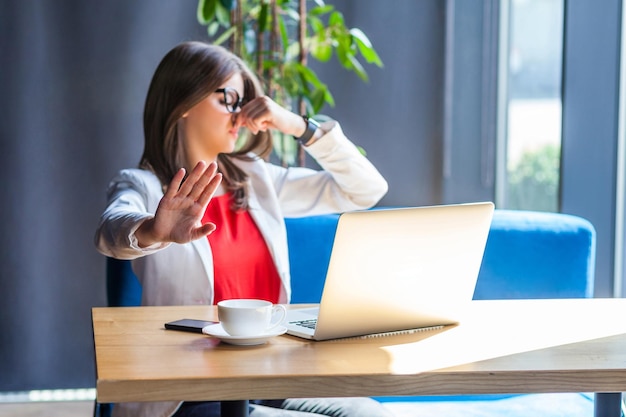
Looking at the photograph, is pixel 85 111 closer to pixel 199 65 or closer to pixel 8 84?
pixel 8 84

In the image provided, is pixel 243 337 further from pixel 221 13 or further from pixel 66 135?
pixel 66 135

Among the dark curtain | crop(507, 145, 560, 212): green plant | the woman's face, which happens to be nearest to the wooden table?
the woman's face

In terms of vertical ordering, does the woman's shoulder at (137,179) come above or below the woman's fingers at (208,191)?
below

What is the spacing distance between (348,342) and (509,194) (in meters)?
2.32

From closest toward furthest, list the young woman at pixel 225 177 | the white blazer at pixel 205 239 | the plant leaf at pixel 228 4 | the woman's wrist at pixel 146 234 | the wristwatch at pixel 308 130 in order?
the woman's wrist at pixel 146 234
the white blazer at pixel 205 239
the young woman at pixel 225 177
the wristwatch at pixel 308 130
the plant leaf at pixel 228 4

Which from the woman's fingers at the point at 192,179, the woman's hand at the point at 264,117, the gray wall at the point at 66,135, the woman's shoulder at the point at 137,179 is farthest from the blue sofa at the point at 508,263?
the gray wall at the point at 66,135

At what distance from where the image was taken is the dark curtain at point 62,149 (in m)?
3.26

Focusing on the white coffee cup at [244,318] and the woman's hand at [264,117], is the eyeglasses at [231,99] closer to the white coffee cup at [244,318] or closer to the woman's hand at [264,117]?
the woman's hand at [264,117]

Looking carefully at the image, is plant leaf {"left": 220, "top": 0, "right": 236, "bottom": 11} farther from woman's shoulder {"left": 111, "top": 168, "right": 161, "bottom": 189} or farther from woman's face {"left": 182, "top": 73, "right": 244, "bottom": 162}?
woman's shoulder {"left": 111, "top": 168, "right": 161, "bottom": 189}

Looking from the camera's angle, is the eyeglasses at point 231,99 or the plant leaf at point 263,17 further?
the plant leaf at point 263,17

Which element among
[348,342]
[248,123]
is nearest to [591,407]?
[348,342]

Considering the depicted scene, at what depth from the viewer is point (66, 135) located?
330cm

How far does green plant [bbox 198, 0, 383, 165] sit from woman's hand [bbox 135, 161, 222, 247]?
1.52 metres

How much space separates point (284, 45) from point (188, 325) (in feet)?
5.69
